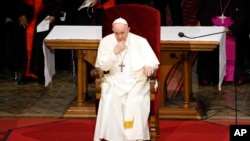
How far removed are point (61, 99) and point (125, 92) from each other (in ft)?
8.30

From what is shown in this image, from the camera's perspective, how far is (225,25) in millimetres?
11281

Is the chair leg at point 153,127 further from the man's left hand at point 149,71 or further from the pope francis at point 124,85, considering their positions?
the man's left hand at point 149,71

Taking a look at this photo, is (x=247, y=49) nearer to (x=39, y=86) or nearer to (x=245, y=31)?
(x=245, y=31)

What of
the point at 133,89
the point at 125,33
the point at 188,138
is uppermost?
the point at 125,33

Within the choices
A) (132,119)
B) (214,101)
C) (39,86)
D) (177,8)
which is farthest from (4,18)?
(132,119)

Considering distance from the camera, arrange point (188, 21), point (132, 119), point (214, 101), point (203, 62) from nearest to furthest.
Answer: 1. point (132, 119)
2. point (214, 101)
3. point (203, 62)
4. point (188, 21)

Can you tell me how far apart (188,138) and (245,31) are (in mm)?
2915

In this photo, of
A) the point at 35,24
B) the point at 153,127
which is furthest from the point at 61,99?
the point at 153,127

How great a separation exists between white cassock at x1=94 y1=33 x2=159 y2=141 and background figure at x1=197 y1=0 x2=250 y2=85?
2.44 metres

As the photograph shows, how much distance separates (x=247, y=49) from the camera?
12562 mm

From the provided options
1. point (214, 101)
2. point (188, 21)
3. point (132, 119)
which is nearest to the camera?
point (132, 119)

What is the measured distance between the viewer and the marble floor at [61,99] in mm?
10414

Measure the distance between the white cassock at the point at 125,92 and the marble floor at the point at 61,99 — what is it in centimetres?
154

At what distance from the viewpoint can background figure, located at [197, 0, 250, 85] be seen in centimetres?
1133
